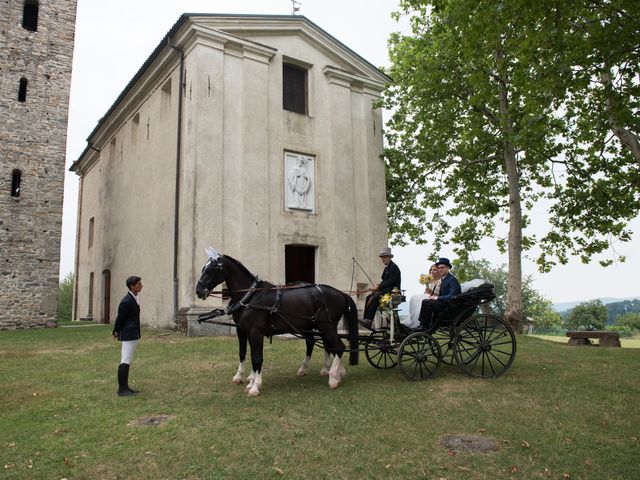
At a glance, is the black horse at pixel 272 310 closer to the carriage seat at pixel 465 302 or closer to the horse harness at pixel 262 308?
the horse harness at pixel 262 308

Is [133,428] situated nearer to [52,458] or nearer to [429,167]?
[52,458]

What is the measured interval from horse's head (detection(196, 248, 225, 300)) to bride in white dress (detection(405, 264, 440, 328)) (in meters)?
3.43

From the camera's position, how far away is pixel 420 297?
29.4ft

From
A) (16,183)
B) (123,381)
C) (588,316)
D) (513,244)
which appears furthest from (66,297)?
(588,316)

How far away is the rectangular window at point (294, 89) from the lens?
19.4m

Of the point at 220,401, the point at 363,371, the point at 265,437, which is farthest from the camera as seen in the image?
the point at 363,371

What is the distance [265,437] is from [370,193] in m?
15.6

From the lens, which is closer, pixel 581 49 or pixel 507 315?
pixel 581 49

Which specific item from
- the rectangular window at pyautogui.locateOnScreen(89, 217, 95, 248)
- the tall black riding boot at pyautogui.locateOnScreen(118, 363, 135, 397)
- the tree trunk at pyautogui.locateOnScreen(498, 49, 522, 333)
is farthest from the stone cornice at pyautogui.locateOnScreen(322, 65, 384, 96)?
the rectangular window at pyautogui.locateOnScreen(89, 217, 95, 248)

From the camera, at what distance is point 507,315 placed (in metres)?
18.6

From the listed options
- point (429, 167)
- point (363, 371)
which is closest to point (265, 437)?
point (363, 371)

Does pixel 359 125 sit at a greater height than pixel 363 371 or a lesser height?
greater

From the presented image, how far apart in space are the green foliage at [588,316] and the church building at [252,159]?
73521 mm

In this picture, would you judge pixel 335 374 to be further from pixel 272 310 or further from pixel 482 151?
pixel 482 151
